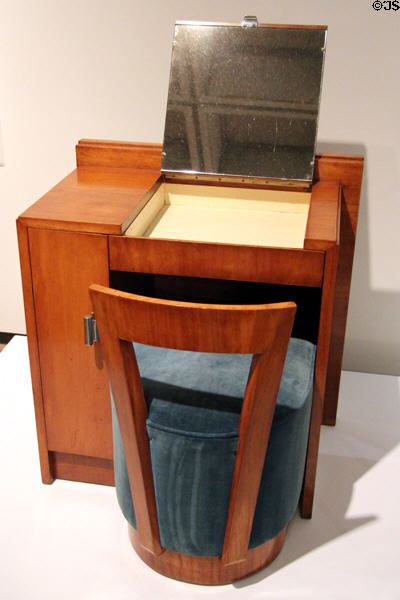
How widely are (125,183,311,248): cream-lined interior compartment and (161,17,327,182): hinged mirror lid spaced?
0.07 m

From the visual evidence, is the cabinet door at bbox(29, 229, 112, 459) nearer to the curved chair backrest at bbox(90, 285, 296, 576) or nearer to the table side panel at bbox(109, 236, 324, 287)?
the table side panel at bbox(109, 236, 324, 287)

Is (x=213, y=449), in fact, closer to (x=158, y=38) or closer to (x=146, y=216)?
(x=146, y=216)

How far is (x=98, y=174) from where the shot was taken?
177cm

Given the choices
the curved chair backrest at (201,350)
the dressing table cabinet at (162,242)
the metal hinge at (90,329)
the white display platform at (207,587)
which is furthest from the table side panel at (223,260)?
the white display platform at (207,587)

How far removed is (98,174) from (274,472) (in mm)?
847

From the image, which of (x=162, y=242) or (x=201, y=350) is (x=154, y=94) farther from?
(x=201, y=350)

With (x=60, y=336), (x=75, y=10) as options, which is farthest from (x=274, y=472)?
(x=75, y=10)

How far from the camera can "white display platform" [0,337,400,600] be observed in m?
1.47

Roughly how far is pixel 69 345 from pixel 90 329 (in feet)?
0.32

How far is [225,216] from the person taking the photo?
171 cm

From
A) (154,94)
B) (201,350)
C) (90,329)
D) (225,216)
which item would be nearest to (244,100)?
(225,216)

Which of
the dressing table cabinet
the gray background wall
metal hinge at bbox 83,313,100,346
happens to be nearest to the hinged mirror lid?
the dressing table cabinet

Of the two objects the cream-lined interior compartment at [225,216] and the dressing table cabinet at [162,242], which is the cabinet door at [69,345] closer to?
the dressing table cabinet at [162,242]

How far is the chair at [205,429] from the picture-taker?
113cm
